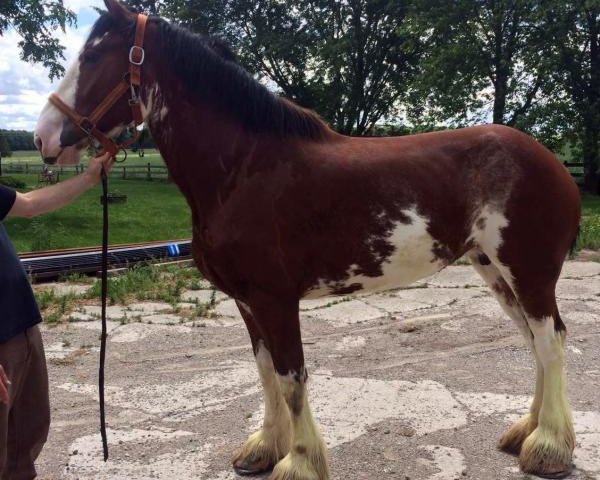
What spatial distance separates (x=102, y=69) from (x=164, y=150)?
47 centimetres

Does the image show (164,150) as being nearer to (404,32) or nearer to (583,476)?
(583,476)

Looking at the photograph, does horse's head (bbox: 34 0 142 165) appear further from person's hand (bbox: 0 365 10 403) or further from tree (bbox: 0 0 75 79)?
tree (bbox: 0 0 75 79)

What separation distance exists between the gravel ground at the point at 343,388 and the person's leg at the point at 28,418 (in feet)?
1.32

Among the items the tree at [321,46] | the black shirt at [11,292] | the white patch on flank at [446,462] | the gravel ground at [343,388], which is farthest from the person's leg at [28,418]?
the tree at [321,46]

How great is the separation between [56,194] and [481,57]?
20616 mm

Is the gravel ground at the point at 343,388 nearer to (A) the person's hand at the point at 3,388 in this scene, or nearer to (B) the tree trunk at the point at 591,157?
(A) the person's hand at the point at 3,388

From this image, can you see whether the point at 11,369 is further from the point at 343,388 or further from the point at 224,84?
the point at 343,388

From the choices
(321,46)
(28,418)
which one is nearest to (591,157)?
(321,46)

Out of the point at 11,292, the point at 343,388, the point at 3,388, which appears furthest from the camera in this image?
the point at 343,388

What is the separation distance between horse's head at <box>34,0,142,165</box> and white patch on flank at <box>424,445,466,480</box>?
2.48 metres

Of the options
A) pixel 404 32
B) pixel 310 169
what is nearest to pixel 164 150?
pixel 310 169

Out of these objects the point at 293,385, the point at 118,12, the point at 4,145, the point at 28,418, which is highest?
the point at 118,12

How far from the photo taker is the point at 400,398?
13.0 ft

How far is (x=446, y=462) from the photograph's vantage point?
3135mm
